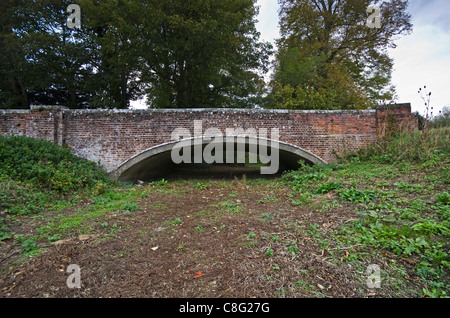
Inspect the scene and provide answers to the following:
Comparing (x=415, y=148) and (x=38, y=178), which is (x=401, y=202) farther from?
(x=38, y=178)

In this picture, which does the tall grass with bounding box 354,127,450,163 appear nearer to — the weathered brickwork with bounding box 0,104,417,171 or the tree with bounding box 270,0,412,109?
the weathered brickwork with bounding box 0,104,417,171

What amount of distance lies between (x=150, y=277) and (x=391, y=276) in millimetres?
2452

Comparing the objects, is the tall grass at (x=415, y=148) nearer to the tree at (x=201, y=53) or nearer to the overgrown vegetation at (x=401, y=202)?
the overgrown vegetation at (x=401, y=202)

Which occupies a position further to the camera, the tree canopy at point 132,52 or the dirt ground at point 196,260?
the tree canopy at point 132,52

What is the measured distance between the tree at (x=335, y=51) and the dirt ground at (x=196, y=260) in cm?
1004

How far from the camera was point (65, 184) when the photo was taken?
5574 millimetres

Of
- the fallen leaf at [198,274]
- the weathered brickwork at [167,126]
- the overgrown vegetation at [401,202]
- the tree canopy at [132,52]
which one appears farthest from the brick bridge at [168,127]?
the fallen leaf at [198,274]

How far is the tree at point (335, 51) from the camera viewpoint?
13133 mm

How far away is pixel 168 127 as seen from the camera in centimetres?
801

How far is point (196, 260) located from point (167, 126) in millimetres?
5947

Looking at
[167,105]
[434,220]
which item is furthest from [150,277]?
[167,105]

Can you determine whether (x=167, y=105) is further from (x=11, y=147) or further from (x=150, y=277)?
(x=150, y=277)

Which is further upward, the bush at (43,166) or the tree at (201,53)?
the tree at (201,53)

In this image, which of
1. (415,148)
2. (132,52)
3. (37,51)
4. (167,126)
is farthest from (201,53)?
(415,148)
